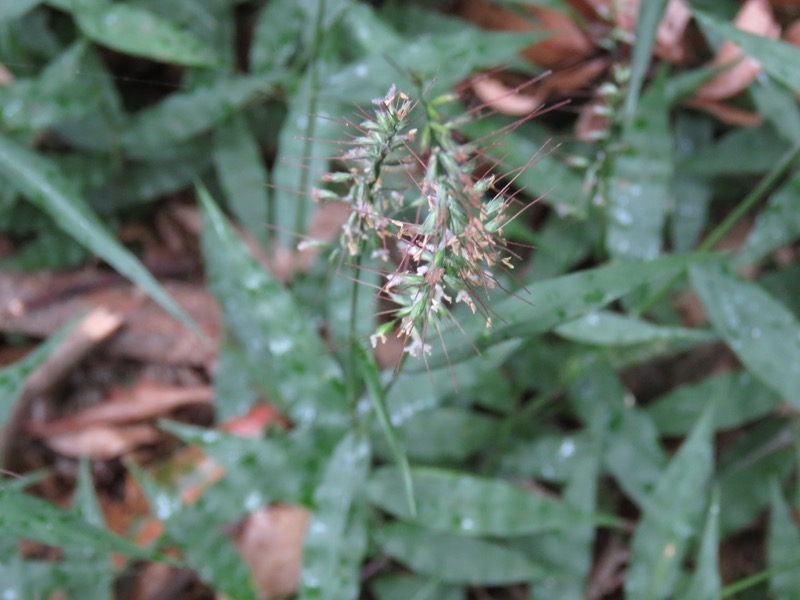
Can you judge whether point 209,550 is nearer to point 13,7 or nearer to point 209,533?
point 209,533

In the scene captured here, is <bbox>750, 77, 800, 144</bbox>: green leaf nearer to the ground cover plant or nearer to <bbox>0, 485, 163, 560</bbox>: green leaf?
the ground cover plant

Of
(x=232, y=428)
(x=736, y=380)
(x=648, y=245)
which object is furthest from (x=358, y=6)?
(x=736, y=380)

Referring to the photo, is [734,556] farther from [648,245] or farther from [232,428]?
[232,428]

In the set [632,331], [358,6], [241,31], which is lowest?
[632,331]

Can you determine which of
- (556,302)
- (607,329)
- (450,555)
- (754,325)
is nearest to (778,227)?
(754,325)

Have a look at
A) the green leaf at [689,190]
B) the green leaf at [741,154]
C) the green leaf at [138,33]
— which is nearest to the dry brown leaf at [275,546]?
the green leaf at [138,33]

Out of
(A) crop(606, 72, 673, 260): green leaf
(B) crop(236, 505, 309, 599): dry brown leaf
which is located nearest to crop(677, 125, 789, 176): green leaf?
(A) crop(606, 72, 673, 260): green leaf
